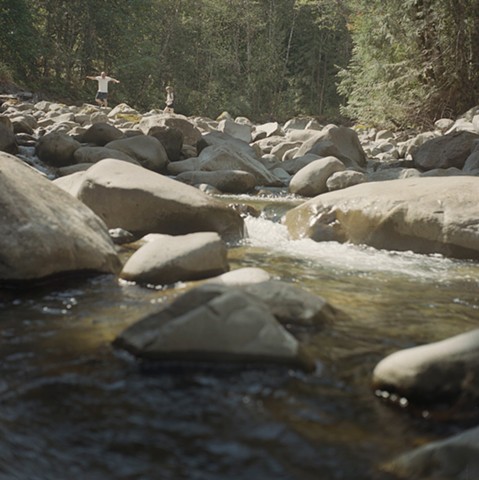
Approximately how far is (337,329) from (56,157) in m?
9.75

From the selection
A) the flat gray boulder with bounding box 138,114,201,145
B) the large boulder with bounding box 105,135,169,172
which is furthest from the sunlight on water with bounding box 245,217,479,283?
the flat gray boulder with bounding box 138,114,201,145

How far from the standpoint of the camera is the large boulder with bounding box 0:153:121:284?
176 inches

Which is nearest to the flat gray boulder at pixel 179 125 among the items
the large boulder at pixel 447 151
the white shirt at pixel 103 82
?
the large boulder at pixel 447 151

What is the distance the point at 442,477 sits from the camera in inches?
85.3

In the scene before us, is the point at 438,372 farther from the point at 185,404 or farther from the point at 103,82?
the point at 103,82

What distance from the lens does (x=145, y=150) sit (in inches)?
483

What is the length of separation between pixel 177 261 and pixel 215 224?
6.09ft

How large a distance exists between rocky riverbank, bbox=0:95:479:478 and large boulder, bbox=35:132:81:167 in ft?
0.09

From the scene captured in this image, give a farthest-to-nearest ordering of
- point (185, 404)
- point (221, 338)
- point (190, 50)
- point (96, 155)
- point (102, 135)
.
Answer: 1. point (190, 50)
2. point (102, 135)
3. point (96, 155)
4. point (221, 338)
5. point (185, 404)

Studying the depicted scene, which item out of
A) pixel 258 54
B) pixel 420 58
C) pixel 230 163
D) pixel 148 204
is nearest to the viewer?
pixel 148 204

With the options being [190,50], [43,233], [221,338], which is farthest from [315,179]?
[190,50]

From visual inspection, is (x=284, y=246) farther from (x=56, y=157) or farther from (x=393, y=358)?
(x=56, y=157)

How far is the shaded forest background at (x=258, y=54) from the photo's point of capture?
64.7 ft

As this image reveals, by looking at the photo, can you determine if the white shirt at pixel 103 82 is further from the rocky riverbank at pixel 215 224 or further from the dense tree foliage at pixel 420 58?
the dense tree foliage at pixel 420 58
